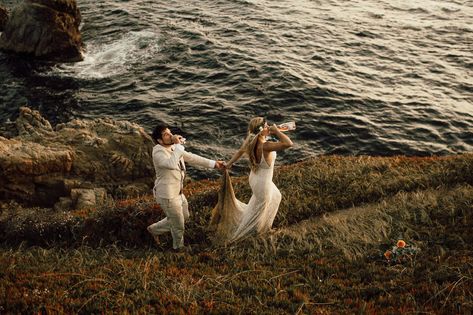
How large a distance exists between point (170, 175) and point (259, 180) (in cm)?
216

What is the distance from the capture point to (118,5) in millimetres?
41688

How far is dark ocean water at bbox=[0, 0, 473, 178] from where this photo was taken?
24500 millimetres

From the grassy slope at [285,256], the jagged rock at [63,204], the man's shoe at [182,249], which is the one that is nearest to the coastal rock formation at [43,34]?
the jagged rock at [63,204]

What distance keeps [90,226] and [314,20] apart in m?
32.0

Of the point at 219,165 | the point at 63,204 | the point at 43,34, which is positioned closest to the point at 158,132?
the point at 219,165

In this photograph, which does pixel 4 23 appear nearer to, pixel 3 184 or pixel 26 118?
pixel 26 118

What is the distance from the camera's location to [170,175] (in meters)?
10.1

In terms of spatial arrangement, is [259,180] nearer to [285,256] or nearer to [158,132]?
[285,256]

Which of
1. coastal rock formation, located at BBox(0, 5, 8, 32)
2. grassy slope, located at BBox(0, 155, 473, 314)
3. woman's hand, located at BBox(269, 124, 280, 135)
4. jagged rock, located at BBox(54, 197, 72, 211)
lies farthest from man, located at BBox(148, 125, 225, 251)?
coastal rock formation, located at BBox(0, 5, 8, 32)

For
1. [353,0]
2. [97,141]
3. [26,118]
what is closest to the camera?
[97,141]

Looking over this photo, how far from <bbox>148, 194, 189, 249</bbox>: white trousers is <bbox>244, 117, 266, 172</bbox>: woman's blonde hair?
193cm

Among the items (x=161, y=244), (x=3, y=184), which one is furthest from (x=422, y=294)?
(x=3, y=184)

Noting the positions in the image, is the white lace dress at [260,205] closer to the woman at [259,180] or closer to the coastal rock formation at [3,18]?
the woman at [259,180]

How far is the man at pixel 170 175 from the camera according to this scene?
392 inches
